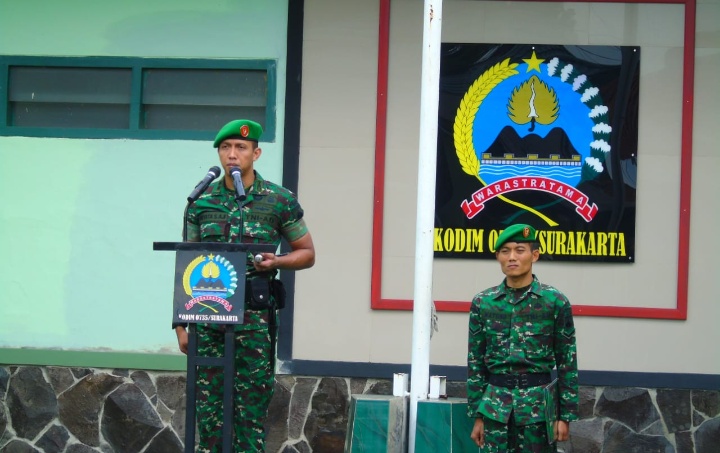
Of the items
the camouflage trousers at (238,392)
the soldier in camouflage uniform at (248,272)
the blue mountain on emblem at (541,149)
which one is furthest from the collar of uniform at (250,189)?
the blue mountain on emblem at (541,149)

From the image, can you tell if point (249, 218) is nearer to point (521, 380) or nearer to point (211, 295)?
point (211, 295)

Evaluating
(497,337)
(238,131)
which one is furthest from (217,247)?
(497,337)

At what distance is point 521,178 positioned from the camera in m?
7.68

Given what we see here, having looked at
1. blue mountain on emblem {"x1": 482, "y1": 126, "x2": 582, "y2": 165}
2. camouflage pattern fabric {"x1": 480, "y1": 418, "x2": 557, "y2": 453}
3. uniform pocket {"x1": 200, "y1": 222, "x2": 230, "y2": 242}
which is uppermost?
blue mountain on emblem {"x1": 482, "y1": 126, "x2": 582, "y2": 165}

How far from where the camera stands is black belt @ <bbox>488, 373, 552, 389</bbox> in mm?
5590

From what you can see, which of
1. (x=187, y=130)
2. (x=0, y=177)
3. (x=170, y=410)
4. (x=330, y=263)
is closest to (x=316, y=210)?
(x=330, y=263)

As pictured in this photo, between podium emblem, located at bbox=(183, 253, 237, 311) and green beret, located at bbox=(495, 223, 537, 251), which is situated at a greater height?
green beret, located at bbox=(495, 223, 537, 251)

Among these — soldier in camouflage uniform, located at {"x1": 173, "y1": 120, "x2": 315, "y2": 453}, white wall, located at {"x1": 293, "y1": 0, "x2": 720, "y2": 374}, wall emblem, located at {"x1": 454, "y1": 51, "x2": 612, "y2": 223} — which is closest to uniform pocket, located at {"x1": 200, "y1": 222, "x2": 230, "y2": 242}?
soldier in camouflage uniform, located at {"x1": 173, "y1": 120, "x2": 315, "y2": 453}

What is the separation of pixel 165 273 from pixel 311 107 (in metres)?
1.60

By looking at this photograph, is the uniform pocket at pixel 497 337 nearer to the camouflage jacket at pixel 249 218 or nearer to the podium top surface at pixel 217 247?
the camouflage jacket at pixel 249 218

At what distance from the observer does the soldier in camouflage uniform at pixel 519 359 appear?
5570 millimetres

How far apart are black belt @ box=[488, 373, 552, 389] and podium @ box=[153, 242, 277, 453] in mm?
1508

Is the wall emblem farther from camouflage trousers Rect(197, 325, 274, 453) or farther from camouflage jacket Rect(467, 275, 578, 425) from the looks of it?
camouflage trousers Rect(197, 325, 274, 453)

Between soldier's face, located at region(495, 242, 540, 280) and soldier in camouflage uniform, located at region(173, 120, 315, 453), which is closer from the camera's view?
soldier in camouflage uniform, located at region(173, 120, 315, 453)
